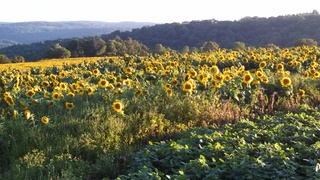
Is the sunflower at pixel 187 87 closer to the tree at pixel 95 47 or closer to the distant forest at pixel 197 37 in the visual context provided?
the distant forest at pixel 197 37

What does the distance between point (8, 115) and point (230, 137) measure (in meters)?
3.66

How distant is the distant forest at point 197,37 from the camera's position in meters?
41.0

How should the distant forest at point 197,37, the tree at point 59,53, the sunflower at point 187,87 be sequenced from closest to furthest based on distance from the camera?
the sunflower at point 187,87 → the tree at point 59,53 → the distant forest at point 197,37

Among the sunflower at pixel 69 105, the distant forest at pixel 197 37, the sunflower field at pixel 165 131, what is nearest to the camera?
the sunflower field at pixel 165 131

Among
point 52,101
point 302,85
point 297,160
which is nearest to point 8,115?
point 52,101

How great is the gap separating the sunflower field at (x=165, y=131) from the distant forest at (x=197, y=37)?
25938 millimetres

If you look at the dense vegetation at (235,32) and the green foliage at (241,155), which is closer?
the green foliage at (241,155)

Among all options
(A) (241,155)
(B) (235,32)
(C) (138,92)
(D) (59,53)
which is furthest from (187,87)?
(B) (235,32)

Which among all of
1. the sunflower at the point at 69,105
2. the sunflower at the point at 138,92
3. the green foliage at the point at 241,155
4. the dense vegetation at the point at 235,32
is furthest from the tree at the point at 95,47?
the green foliage at the point at 241,155

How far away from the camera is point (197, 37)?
5138cm

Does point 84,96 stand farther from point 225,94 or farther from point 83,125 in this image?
point 225,94

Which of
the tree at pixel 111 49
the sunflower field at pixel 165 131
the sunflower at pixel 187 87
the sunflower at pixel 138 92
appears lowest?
the tree at pixel 111 49

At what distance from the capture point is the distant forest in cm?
4100

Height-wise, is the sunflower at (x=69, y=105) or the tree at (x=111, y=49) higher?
the sunflower at (x=69, y=105)
